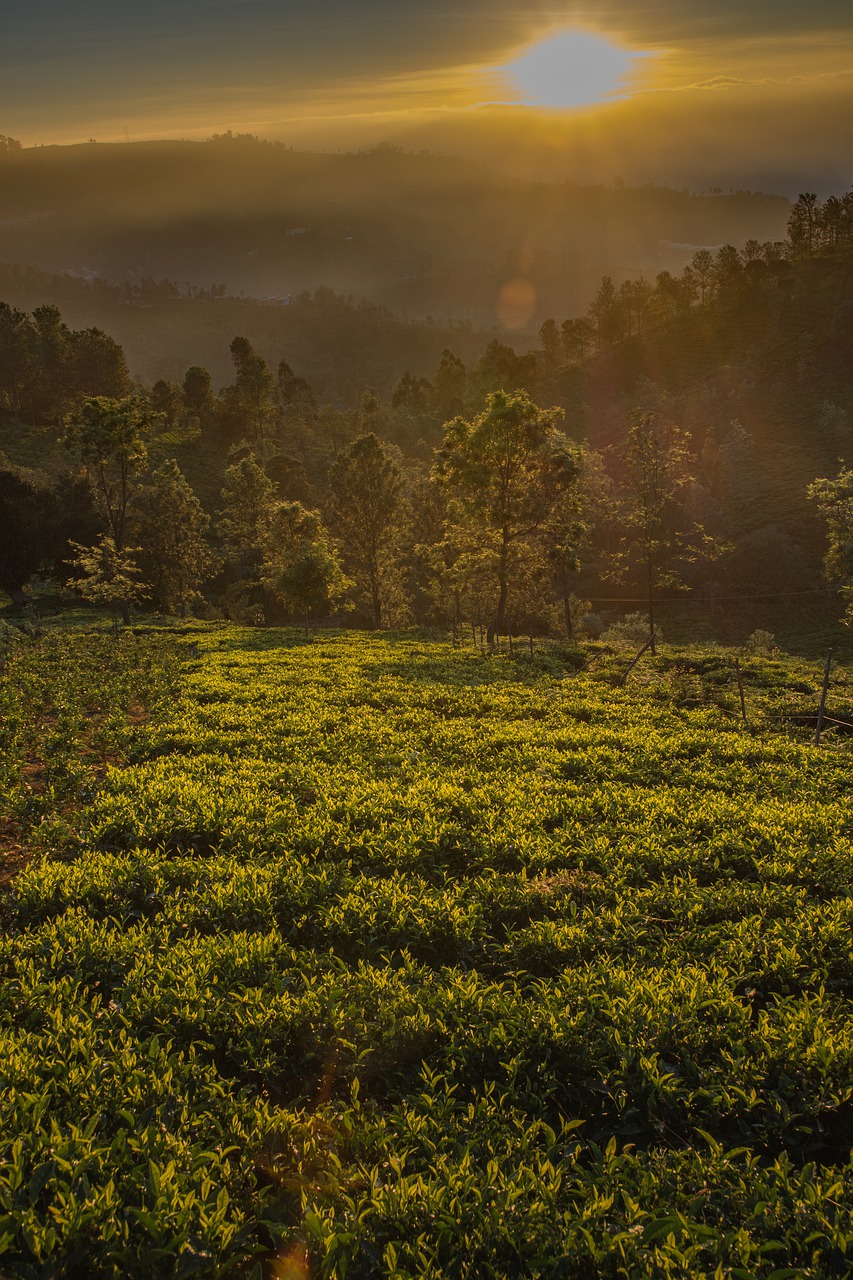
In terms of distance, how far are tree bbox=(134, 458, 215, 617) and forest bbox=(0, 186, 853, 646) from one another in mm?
216

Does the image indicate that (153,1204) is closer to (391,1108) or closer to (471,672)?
(391,1108)

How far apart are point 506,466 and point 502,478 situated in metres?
0.70

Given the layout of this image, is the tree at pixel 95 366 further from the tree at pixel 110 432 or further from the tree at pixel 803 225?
the tree at pixel 803 225

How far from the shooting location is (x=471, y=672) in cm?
2822

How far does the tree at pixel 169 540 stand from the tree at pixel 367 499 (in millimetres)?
15293

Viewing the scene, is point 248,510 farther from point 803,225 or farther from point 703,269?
point 803,225

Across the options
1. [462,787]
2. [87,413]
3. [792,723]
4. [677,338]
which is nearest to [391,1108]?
[462,787]

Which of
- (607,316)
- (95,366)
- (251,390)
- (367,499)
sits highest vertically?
(607,316)

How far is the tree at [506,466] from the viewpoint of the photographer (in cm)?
3678

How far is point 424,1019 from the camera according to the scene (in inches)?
259

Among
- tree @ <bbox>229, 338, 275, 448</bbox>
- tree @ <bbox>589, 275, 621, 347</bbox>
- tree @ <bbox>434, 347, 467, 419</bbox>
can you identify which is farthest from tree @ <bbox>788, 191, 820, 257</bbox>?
tree @ <bbox>229, 338, 275, 448</bbox>

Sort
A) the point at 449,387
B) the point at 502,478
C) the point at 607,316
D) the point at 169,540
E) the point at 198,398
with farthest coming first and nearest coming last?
1. the point at 607,316
2. the point at 449,387
3. the point at 198,398
4. the point at 169,540
5. the point at 502,478

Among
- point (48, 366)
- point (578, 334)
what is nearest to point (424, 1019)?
point (48, 366)

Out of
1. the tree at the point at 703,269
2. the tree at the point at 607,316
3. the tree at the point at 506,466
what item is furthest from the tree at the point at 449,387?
the tree at the point at 506,466
